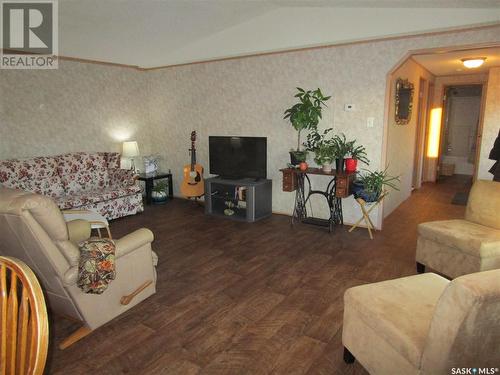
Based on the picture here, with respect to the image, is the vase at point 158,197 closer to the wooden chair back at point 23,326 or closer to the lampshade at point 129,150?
the lampshade at point 129,150

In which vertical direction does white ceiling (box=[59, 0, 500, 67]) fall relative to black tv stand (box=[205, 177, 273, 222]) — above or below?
above

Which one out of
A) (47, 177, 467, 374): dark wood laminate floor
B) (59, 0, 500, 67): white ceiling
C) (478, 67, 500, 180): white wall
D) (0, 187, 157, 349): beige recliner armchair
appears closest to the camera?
(0, 187, 157, 349): beige recliner armchair

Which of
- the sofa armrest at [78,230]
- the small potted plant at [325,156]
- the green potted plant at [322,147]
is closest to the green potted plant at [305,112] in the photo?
the green potted plant at [322,147]

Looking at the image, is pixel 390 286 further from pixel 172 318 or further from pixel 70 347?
pixel 70 347

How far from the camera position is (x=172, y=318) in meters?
2.49

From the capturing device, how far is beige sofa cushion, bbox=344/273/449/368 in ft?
5.09

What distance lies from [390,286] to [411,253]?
6.45 feet

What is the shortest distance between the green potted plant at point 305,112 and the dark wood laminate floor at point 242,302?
989 mm

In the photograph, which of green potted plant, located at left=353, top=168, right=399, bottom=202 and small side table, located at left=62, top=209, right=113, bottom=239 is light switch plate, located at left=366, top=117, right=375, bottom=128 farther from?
small side table, located at left=62, top=209, right=113, bottom=239

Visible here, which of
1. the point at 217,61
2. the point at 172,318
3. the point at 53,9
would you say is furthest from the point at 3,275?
the point at 217,61

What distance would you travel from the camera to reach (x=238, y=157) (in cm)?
509

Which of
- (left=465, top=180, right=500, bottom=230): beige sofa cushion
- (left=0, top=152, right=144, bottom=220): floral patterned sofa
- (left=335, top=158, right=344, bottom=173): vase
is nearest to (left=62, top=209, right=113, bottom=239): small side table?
(left=0, top=152, right=144, bottom=220): floral patterned sofa

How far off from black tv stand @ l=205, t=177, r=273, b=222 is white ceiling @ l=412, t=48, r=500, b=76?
3052 mm
